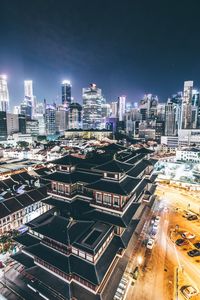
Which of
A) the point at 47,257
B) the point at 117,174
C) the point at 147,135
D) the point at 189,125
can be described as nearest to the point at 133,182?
the point at 117,174

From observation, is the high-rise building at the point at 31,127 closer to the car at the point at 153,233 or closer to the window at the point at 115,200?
the car at the point at 153,233

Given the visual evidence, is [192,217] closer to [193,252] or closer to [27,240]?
[193,252]

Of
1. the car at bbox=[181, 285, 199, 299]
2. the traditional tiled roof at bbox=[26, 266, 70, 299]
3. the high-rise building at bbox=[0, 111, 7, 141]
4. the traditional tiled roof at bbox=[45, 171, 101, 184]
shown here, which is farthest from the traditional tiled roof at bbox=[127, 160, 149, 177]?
the high-rise building at bbox=[0, 111, 7, 141]

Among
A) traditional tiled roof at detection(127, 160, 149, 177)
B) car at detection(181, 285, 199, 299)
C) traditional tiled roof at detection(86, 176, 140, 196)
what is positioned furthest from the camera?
traditional tiled roof at detection(127, 160, 149, 177)

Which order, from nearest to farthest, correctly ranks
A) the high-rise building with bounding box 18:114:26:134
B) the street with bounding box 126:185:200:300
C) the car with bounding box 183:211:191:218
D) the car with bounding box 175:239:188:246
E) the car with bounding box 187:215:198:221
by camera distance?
the street with bounding box 126:185:200:300
the car with bounding box 175:239:188:246
the car with bounding box 187:215:198:221
the car with bounding box 183:211:191:218
the high-rise building with bounding box 18:114:26:134

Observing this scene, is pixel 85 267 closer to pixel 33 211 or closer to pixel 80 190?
pixel 80 190

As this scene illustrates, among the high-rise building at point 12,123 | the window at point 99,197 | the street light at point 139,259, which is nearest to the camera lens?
the window at point 99,197

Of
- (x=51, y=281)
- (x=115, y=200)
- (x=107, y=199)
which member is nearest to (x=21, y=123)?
(x=107, y=199)

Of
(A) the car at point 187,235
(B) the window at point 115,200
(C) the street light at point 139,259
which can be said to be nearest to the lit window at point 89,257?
(B) the window at point 115,200

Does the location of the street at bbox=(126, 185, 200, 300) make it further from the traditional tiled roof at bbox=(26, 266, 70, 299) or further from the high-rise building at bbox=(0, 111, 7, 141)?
the high-rise building at bbox=(0, 111, 7, 141)
